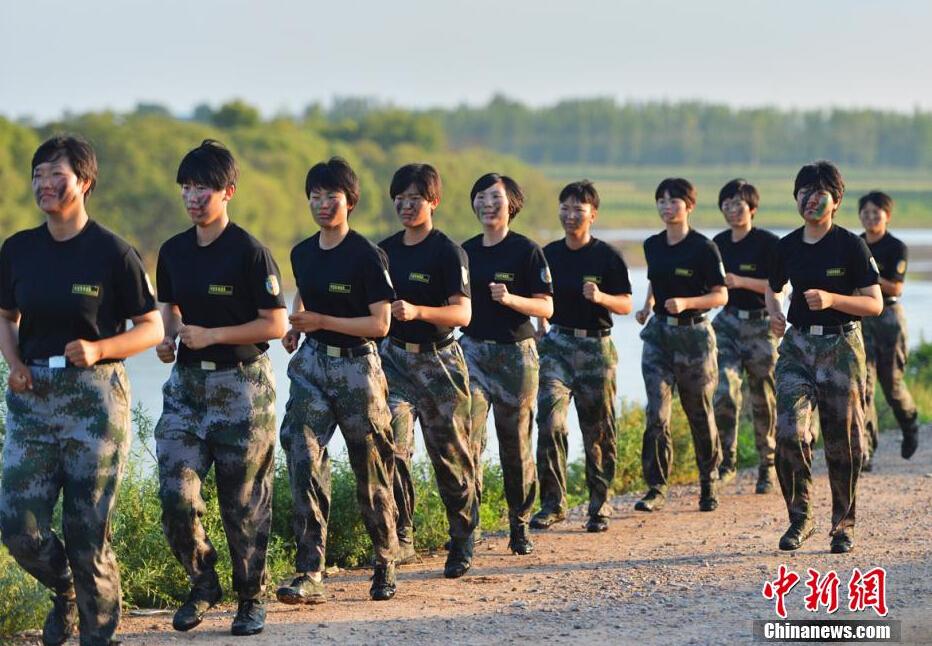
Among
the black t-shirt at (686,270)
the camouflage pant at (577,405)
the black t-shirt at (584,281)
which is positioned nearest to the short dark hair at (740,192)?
the black t-shirt at (686,270)

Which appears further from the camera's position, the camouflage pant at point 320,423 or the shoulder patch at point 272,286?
the camouflage pant at point 320,423

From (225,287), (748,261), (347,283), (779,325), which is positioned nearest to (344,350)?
(347,283)

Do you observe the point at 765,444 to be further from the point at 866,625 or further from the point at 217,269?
the point at 217,269

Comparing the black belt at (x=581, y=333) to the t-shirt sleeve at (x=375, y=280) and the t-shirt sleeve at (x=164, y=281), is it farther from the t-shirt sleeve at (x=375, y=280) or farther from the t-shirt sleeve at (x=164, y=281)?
the t-shirt sleeve at (x=164, y=281)

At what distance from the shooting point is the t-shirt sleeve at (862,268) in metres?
9.84

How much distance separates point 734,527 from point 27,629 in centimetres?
536

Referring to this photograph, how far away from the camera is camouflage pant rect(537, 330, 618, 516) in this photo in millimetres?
11398

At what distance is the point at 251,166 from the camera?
221ft

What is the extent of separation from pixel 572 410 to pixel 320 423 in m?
16.8

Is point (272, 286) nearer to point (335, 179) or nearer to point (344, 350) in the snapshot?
point (344, 350)

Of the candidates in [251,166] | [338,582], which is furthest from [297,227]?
[338,582]

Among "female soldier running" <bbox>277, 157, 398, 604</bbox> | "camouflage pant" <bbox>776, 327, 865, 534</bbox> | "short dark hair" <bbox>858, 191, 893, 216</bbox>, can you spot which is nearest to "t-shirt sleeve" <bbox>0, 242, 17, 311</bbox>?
"female soldier running" <bbox>277, 157, 398, 604</bbox>

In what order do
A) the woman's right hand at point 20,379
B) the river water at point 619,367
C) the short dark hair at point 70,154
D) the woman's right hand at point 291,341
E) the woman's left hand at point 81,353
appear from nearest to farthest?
the woman's left hand at point 81,353, the woman's right hand at point 20,379, the short dark hair at point 70,154, the woman's right hand at point 291,341, the river water at point 619,367

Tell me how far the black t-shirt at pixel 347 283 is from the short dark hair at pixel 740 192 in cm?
592
